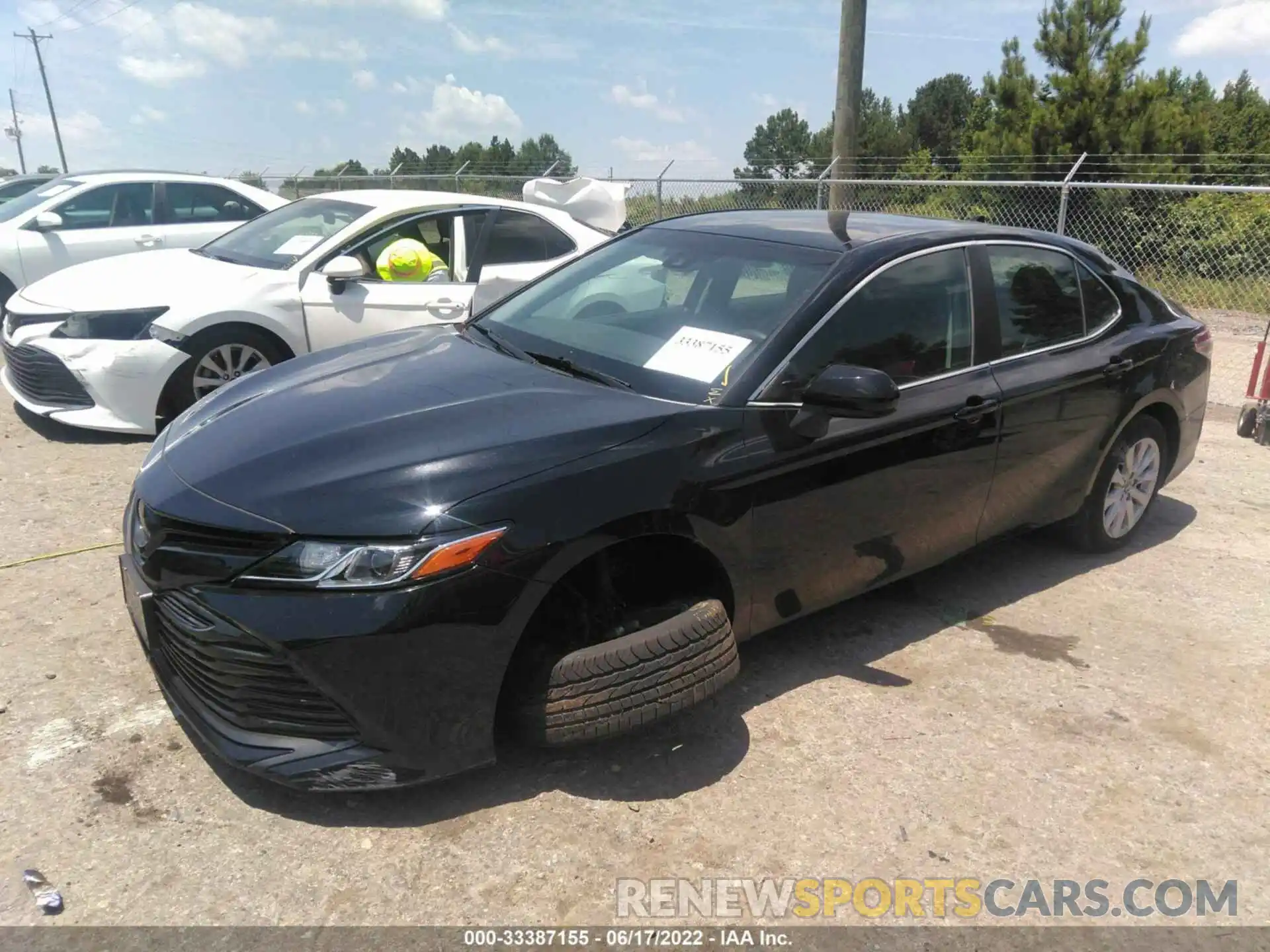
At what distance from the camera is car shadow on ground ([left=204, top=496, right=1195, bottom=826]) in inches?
111

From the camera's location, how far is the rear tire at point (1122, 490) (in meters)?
4.64

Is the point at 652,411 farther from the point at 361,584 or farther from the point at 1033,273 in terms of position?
the point at 1033,273

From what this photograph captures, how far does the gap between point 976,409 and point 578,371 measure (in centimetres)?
154

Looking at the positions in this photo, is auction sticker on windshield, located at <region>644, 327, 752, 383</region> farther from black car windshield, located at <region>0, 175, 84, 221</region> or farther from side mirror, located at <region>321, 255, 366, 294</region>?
Result: black car windshield, located at <region>0, 175, 84, 221</region>

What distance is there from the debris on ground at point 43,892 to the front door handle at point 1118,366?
13.8 ft

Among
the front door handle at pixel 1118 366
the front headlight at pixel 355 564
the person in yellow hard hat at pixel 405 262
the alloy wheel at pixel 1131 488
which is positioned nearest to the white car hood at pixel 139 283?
the person in yellow hard hat at pixel 405 262

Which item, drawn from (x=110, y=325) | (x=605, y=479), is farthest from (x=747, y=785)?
(x=110, y=325)

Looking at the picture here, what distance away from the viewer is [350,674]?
8.14 ft

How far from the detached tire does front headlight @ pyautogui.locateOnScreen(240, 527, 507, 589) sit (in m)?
0.50

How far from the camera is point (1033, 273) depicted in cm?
424

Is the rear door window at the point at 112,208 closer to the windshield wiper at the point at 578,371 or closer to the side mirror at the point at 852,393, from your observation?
the windshield wiper at the point at 578,371

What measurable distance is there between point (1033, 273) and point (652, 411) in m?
2.15

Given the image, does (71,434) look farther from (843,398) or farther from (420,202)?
(843,398)

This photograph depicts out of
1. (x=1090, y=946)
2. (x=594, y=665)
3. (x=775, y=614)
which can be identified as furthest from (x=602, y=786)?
(x=1090, y=946)
